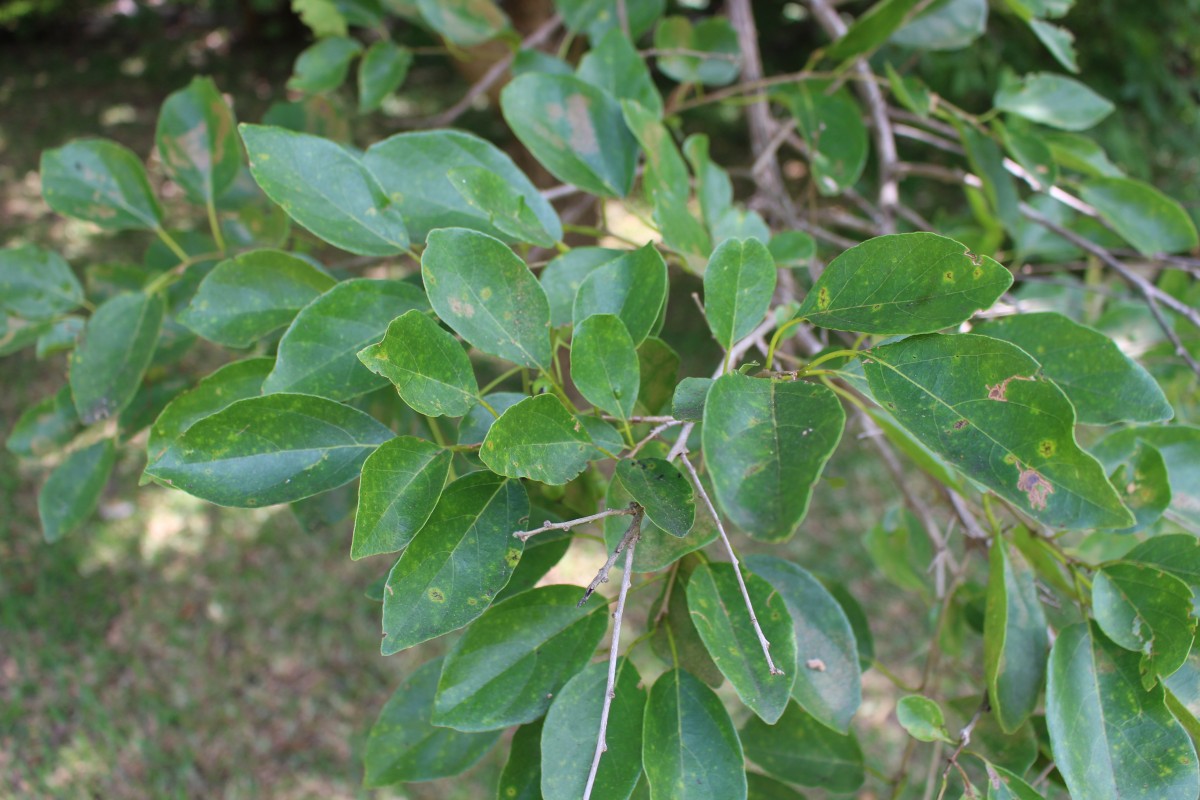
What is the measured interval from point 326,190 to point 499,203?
0.14 metres

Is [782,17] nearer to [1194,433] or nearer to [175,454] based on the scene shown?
[1194,433]

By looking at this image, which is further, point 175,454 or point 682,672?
point 682,672

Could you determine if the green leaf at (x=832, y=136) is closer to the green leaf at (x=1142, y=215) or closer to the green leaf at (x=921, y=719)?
the green leaf at (x=1142, y=215)

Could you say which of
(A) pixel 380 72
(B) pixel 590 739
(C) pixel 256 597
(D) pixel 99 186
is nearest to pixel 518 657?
(B) pixel 590 739

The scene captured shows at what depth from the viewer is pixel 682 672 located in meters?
0.65

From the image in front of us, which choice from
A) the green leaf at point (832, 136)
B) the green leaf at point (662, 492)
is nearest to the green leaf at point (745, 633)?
the green leaf at point (662, 492)

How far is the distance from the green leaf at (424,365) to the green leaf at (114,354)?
42cm

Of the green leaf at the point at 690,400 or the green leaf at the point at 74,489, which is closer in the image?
the green leaf at the point at 690,400

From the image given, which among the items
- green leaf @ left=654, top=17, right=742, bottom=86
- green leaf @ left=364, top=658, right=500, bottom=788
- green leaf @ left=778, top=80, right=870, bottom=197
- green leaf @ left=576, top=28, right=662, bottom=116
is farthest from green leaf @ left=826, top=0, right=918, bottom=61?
green leaf @ left=364, top=658, right=500, bottom=788

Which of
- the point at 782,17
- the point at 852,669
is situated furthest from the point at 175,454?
the point at 782,17

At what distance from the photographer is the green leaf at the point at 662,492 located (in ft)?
1.65

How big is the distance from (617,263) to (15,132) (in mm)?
5524

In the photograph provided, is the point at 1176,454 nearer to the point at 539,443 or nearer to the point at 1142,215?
the point at 1142,215

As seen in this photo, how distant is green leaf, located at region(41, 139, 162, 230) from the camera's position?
93 cm
